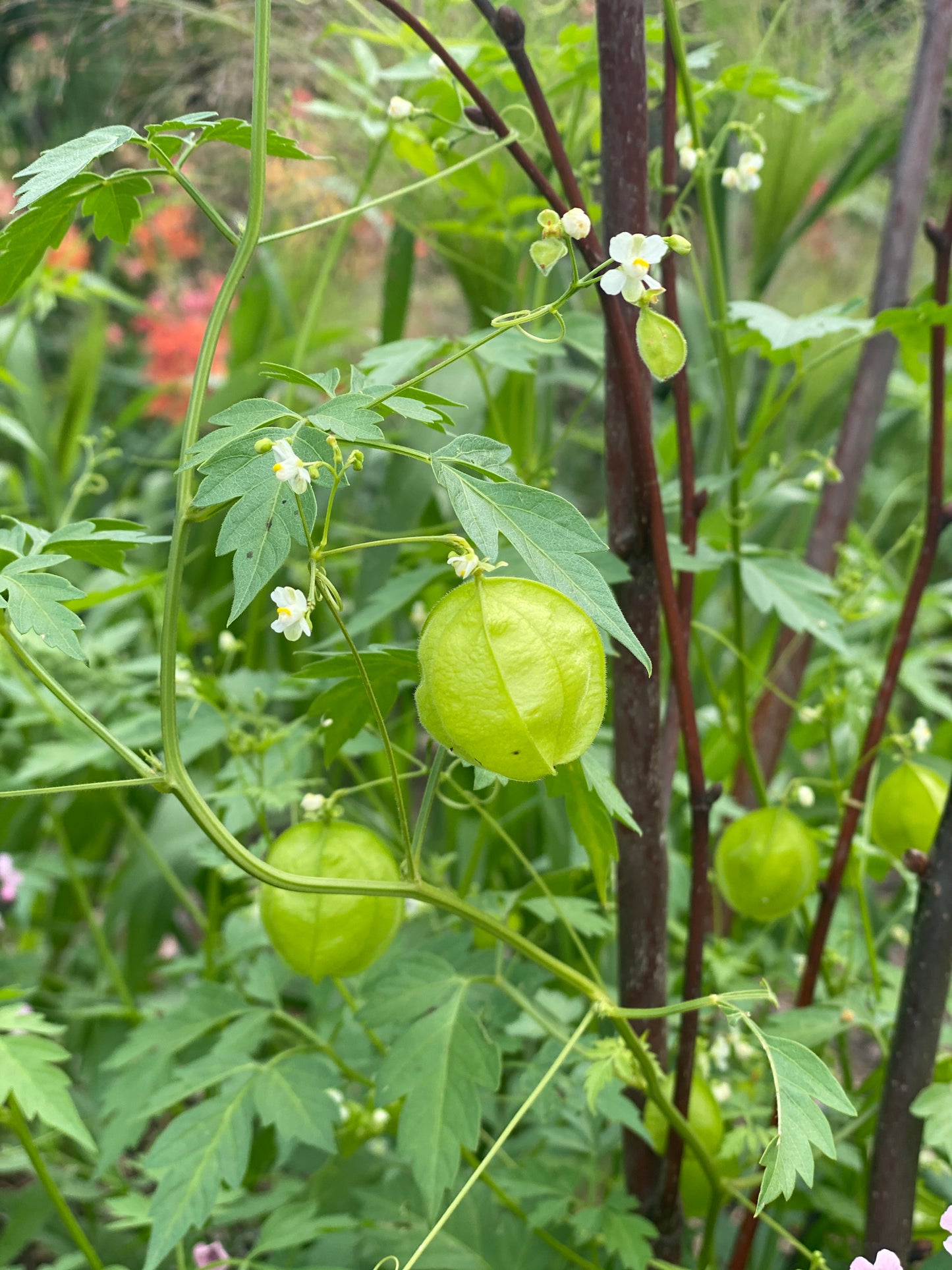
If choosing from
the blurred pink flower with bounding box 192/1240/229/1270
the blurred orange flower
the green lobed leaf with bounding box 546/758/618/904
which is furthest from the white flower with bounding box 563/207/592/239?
the blurred orange flower

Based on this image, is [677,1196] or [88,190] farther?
[677,1196]

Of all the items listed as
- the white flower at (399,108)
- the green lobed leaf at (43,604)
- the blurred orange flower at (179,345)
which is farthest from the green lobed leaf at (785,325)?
the blurred orange flower at (179,345)

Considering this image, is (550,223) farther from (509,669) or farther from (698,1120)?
(698,1120)

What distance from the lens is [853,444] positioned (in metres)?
1.07

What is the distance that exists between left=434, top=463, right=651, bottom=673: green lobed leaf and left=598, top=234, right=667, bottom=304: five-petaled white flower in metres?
0.10

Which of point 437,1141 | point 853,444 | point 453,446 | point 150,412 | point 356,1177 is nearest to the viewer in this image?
point 453,446

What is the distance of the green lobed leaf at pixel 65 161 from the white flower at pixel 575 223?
0.19 meters

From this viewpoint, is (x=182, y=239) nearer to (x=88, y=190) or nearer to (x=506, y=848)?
(x=506, y=848)

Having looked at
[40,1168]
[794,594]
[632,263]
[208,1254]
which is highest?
[632,263]

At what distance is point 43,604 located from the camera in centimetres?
46

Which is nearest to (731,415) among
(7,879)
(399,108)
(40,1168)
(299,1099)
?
(399,108)

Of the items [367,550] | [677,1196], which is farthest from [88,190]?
[677,1196]

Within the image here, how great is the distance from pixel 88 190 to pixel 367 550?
0.59m

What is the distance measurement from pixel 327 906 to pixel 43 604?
0.23m
